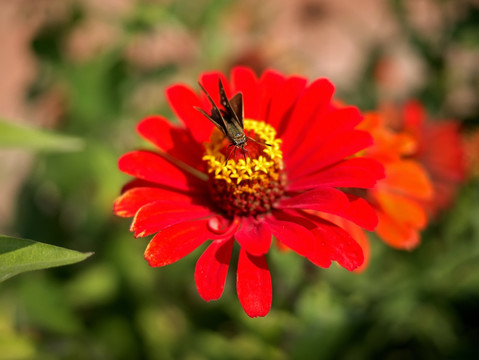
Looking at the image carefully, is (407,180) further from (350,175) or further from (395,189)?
(350,175)

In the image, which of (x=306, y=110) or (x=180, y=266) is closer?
(x=306, y=110)

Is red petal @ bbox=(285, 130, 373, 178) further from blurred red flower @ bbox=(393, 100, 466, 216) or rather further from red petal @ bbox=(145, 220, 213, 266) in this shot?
blurred red flower @ bbox=(393, 100, 466, 216)

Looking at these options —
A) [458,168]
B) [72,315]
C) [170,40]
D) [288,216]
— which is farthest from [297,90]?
[170,40]

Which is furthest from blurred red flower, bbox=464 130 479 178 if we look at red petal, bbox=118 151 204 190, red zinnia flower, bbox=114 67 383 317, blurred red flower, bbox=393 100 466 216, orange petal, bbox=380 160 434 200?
red petal, bbox=118 151 204 190

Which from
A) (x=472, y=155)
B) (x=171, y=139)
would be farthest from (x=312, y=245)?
(x=472, y=155)

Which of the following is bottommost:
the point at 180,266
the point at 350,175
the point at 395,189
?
the point at 180,266
